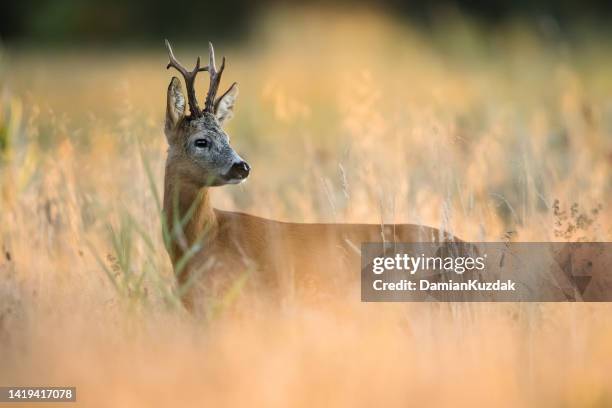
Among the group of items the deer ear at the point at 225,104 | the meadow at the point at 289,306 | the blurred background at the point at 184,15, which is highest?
the blurred background at the point at 184,15

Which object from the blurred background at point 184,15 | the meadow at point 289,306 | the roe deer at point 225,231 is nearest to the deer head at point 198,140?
the roe deer at point 225,231

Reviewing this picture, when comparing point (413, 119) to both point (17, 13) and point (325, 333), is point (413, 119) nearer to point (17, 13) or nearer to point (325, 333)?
point (325, 333)

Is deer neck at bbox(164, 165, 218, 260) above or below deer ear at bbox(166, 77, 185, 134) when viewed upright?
below

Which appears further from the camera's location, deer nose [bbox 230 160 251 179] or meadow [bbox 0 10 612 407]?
deer nose [bbox 230 160 251 179]

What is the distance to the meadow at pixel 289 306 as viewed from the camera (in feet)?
12.5

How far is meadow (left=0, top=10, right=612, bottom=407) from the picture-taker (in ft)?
12.5

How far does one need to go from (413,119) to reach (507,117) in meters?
1.97

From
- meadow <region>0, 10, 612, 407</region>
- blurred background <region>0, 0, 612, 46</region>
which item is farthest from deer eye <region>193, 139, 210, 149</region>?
blurred background <region>0, 0, 612, 46</region>

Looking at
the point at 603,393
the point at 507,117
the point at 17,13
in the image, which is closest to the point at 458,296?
the point at 603,393

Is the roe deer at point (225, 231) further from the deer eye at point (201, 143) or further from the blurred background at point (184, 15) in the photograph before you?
the blurred background at point (184, 15)

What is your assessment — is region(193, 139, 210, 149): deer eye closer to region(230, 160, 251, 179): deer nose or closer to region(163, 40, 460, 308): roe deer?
region(163, 40, 460, 308): roe deer

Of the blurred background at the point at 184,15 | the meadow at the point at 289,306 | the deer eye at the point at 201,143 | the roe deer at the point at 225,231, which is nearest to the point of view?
the meadow at the point at 289,306

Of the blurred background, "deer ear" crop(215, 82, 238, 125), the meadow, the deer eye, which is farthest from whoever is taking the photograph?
the blurred background

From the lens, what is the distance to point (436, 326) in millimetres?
4500
